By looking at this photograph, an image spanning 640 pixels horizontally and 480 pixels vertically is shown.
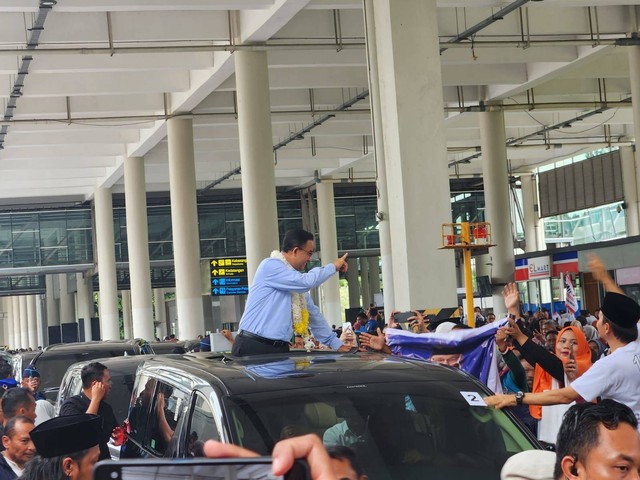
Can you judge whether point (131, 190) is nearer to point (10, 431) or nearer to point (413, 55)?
point (413, 55)

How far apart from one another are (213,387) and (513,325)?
275 cm

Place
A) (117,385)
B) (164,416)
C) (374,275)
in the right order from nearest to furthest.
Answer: (164,416) < (117,385) < (374,275)

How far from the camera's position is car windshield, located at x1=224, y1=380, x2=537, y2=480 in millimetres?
5555

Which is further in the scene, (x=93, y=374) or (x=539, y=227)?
(x=539, y=227)

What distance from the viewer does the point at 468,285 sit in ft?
43.4

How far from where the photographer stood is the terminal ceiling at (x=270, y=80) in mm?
26031

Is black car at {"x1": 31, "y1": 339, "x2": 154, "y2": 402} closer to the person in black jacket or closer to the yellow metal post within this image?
the yellow metal post

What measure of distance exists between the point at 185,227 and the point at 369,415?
104 feet

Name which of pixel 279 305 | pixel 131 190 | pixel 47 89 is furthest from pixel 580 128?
pixel 279 305

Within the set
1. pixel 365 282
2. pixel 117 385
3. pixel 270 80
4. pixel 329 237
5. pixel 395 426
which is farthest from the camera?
pixel 365 282

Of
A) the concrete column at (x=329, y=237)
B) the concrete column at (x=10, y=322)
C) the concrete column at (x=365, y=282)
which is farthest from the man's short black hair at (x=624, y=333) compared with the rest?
the concrete column at (x=10, y=322)

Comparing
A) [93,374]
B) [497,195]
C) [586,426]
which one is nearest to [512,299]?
[93,374]

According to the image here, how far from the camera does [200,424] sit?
5.99 m

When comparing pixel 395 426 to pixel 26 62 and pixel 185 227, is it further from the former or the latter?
pixel 185 227
